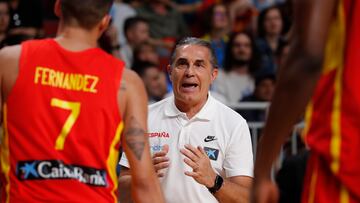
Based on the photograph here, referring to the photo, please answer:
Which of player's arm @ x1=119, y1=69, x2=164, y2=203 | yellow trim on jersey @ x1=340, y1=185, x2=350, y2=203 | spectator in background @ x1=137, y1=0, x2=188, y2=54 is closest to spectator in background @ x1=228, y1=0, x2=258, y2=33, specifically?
spectator in background @ x1=137, y1=0, x2=188, y2=54

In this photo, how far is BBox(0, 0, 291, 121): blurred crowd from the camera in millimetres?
11109

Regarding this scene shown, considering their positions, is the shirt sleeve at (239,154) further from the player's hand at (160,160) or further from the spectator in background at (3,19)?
the spectator in background at (3,19)

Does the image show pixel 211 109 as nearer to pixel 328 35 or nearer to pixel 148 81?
pixel 328 35

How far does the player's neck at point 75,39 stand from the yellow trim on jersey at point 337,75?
1429 mm

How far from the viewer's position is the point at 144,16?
12797 millimetres

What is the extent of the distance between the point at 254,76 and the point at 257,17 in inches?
60.5

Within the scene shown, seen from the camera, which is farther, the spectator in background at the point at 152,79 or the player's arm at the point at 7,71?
the spectator in background at the point at 152,79

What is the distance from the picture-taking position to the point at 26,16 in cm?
1143

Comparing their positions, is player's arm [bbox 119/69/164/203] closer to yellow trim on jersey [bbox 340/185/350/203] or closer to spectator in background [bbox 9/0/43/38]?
yellow trim on jersey [bbox 340/185/350/203]

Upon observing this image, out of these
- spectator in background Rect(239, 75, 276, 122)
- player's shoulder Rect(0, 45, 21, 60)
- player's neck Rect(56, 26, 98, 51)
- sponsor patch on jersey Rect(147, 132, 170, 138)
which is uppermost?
player's neck Rect(56, 26, 98, 51)

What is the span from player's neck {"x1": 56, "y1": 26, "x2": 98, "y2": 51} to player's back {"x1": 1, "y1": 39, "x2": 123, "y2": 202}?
0.28 ft

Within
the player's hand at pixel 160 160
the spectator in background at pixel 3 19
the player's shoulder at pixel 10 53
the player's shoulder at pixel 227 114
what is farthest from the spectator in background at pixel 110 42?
the player's shoulder at pixel 10 53

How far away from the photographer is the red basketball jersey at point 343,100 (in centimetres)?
344

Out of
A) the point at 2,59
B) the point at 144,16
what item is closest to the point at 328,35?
the point at 2,59
